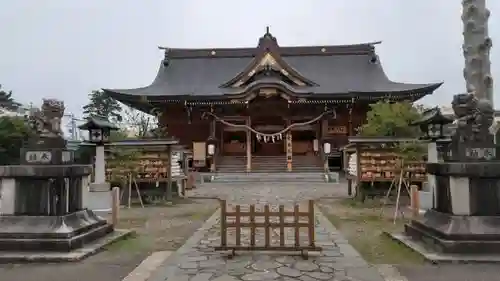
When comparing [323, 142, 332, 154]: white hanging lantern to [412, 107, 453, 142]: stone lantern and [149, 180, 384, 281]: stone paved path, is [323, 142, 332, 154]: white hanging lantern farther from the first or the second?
[149, 180, 384, 281]: stone paved path

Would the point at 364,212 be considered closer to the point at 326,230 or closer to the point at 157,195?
the point at 326,230

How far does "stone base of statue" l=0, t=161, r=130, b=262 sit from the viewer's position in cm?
659

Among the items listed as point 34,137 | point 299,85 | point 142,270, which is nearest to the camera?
point 142,270

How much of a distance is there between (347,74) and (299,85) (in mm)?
6144

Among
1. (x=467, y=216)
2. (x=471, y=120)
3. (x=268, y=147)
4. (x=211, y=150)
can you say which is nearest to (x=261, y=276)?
(x=467, y=216)

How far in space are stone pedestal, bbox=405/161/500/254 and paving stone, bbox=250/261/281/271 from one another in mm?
2495

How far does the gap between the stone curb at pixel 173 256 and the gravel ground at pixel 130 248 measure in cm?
21

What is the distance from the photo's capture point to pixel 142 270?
5914 millimetres

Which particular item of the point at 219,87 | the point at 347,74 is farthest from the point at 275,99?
the point at 347,74

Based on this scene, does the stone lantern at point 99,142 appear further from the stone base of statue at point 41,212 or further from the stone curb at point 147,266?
the stone curb at point 147,266

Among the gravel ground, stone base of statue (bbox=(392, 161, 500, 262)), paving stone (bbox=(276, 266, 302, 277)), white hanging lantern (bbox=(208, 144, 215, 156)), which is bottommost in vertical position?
the gravel ground

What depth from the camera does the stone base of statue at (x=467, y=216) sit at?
6.17 metres

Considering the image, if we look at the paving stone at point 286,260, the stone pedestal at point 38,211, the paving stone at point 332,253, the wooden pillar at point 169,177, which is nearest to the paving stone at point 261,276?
the paving stone at point 286,260

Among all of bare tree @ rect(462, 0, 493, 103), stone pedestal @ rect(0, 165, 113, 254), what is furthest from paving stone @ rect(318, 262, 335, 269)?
bare tree @ rect(462, 0, 493, 103)
